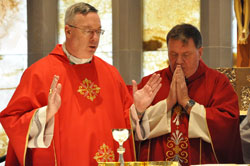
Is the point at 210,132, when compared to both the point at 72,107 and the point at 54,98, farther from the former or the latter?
the point at 54,98

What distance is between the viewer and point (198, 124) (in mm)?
→ 3824

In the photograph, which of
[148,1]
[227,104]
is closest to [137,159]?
[227,104]

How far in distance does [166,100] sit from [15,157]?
4.48ft

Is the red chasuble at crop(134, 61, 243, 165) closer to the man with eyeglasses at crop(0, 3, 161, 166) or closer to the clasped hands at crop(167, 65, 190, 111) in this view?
the clasped hands at crop(167, 65, 190, 111)

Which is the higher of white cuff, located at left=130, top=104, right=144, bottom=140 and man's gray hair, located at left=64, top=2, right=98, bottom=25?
man's gray hair, located at left=64, top=2, right=98, bottom=25

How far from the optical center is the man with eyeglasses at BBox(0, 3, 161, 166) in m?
3.41

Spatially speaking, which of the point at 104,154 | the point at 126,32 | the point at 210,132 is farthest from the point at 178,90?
the point at 126,32

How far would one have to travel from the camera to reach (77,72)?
388 cm

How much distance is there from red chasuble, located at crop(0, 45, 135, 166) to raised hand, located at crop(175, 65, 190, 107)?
0.47 meters

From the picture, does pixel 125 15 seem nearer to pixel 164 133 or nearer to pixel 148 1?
pixel 148 1

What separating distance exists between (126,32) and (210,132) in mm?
→ 4810

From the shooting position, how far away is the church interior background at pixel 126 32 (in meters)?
7.93

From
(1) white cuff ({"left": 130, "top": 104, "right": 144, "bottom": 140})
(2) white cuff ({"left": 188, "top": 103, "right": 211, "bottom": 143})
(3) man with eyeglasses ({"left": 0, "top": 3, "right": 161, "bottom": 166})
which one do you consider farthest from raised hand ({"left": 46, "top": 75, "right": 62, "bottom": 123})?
(2) white cuff ({"left": 188, "top": 103, "right": 211, "bottom": 143})

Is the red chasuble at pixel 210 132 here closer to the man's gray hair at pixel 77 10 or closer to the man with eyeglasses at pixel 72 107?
the man with eyeglasses at pixel 72 107
